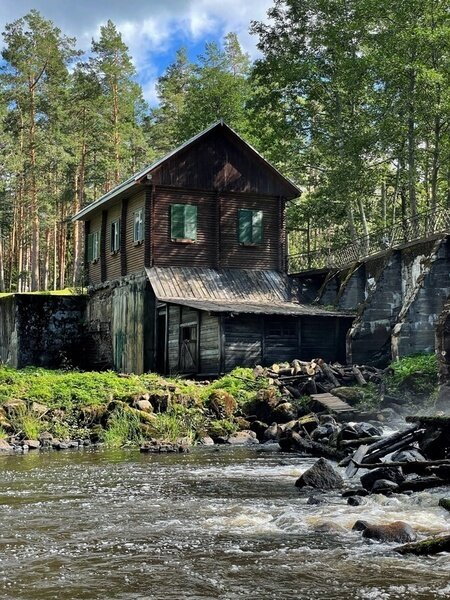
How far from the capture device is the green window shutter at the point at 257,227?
99.0 ft

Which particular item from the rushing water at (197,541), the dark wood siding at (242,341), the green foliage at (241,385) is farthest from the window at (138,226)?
the rushing water at (197,541)

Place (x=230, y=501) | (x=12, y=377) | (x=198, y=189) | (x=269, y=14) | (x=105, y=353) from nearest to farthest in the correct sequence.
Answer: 1. (x=230, y=501)
2. (x=12, y=377)
3. (x=198, y=189)
4. (x=105, y=353)
5. (x=269, y=14)

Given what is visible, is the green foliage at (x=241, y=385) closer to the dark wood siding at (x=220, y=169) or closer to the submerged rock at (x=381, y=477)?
the dark wood siding at (x=220, y=169)

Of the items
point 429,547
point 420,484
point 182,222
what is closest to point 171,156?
point 182,222

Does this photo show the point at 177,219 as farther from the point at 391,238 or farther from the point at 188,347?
the point at 391,238

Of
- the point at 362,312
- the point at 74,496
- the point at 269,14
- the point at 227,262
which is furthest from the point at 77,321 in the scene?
the point at 74,496

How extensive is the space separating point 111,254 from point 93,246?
2.94 m

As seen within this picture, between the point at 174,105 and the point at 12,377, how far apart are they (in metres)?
38.1

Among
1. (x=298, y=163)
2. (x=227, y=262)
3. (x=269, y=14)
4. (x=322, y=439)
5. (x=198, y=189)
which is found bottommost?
(x=322, y=439)

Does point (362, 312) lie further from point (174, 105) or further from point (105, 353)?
point (174, 105)

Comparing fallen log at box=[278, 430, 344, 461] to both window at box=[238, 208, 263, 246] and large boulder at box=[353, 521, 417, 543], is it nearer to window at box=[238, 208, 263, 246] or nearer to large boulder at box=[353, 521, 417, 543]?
large boulder at box=[353, 521, 417, 543]

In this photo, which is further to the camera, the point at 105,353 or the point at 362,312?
the point at 105,353

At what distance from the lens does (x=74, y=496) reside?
10.7 m

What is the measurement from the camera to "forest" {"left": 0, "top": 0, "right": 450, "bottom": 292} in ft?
101
